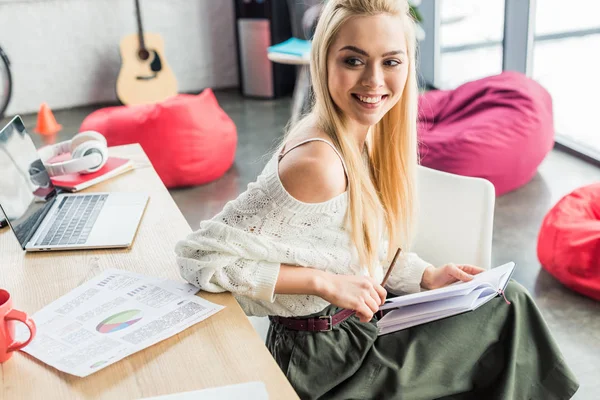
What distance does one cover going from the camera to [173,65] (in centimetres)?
557

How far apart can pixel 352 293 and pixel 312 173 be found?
0.24m

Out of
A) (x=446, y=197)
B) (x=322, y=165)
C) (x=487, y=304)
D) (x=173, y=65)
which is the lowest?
(x=173, y=65)

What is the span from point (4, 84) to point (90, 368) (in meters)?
4.62

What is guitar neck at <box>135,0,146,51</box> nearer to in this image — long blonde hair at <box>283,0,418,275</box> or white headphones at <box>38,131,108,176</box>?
white headphones at <box>38,131,108,176</box>

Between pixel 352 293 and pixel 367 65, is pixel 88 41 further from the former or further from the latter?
pixel 352 293

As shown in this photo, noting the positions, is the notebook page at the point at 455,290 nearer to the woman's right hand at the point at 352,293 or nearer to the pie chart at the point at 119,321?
the woman's right hand at the point at 352,293

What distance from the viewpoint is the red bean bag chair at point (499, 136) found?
3143 mm

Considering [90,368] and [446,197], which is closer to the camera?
[90,368]

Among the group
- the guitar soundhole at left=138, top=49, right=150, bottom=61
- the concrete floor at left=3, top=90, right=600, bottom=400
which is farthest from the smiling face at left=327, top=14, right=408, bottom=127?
the guitar soundhole at left=138, top=49, right=150, bottom=61

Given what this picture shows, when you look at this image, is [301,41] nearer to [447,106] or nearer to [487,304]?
[447,106]

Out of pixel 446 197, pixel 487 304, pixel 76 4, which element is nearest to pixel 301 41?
pixel 76 4

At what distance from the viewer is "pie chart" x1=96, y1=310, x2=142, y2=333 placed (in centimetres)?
114

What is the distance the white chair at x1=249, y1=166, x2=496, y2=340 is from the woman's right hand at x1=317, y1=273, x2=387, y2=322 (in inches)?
17.3

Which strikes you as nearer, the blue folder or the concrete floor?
the concrete floor
